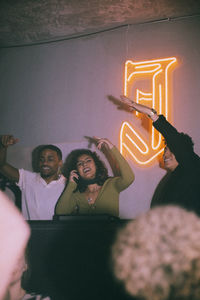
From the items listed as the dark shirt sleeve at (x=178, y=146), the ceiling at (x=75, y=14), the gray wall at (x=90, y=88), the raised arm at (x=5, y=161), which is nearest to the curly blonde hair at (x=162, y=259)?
the dark shirt sleeve at (x=178, y=146)

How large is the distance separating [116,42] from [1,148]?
2161mm

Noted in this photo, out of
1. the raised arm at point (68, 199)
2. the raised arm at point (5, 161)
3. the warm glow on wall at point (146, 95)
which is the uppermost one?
the warm glow on wall at point (146, 95)

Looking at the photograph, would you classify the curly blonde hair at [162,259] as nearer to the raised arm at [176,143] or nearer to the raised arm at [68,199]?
the raised arm at [176,143]

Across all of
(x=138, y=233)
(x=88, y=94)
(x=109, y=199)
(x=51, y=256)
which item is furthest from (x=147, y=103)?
(x=51, y=256)

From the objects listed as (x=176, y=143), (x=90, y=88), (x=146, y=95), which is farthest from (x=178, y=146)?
(x=90, y=88)

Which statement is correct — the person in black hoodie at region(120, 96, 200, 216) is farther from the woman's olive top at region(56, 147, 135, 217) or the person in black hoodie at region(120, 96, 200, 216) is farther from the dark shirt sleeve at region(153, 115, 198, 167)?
the woman's olive top at region(56, 147, 135, 217)

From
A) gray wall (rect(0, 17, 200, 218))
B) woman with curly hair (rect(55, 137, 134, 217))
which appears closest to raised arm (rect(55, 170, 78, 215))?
woman with curly hair (rect(55, 137, 134, 217))

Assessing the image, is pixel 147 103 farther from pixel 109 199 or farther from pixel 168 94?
pixel 109 199

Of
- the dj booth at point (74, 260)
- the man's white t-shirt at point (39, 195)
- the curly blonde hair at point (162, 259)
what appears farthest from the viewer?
the man's white t-shirt at point (39, 195)

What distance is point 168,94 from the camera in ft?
12.9

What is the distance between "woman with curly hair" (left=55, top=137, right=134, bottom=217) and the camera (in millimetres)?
3615

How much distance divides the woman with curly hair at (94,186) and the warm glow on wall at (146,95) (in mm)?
265

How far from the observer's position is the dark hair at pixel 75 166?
12.4ft

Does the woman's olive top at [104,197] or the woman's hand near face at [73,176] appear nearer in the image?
the woman's olive top at [104,197]
